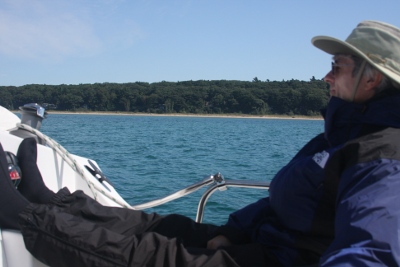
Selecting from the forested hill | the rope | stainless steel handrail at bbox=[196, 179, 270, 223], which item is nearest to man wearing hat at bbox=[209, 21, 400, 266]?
stainless steel handrail at bbox=[196, 179, 270, 223]

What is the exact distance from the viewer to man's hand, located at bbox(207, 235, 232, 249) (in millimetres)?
1714

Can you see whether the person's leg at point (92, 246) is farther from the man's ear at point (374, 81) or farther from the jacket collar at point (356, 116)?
the man's ear at point (374, 81)

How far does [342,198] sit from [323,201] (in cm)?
17

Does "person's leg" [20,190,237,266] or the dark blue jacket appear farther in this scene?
"person's leg" [20,190,237,266]

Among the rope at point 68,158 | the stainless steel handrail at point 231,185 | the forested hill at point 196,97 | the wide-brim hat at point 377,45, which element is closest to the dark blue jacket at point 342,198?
the wide-brim hat at point 377,45

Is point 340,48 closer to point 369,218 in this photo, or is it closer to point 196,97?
point 369,218

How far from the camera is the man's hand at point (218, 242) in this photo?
171cm

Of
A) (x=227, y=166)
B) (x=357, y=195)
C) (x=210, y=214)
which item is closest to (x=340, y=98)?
(x=357, y=195)

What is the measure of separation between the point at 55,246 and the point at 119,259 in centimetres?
22

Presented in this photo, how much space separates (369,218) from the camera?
114 centimetres

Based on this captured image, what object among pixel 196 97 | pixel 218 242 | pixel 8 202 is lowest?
pixel 218 242

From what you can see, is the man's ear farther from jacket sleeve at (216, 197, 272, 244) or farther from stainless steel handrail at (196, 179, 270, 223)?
stainless steel handrail at (196, 179, 270, 223)

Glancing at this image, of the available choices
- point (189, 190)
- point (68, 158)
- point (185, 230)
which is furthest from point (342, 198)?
point (68, 158)

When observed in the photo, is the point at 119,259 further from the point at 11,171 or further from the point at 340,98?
the point at 340,98
